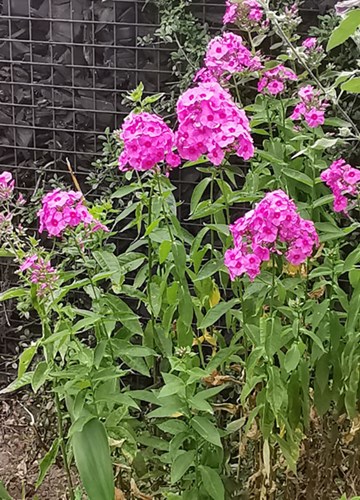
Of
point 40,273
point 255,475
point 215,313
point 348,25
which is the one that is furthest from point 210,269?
point 348,25

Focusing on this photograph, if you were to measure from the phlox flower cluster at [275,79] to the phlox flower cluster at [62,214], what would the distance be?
484mm

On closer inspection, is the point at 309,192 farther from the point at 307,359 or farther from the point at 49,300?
the point at 49,300

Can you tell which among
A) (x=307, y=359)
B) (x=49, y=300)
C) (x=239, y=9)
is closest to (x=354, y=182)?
(x=307, y=359)

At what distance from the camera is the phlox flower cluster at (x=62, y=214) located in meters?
1.42

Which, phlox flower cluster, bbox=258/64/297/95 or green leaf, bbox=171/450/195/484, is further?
phlox flower cluster, bbox=258/64/297/95

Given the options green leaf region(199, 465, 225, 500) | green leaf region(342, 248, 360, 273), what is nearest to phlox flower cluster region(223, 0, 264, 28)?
green leaf region(342, 248, 360, 273)

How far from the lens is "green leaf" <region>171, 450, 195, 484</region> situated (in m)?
1.53

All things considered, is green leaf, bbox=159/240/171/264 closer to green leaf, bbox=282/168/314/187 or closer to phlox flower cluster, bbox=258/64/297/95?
green leaf, bbox=282/168/314/187

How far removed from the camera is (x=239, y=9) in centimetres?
168

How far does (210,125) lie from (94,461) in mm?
636

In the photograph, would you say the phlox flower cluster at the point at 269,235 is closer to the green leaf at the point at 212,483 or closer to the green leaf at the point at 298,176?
the green leaf at the point at 298,176

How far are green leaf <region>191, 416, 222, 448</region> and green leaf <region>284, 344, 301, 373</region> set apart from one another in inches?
7.3

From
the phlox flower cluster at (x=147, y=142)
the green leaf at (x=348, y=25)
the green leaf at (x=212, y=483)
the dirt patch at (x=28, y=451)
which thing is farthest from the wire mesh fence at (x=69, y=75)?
the green leaf at (x=348, y=25)

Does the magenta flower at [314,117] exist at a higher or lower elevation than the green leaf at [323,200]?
higher
